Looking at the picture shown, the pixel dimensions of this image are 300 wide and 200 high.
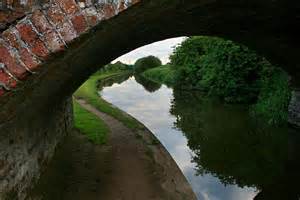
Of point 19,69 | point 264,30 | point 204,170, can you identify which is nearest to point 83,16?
point 19,69

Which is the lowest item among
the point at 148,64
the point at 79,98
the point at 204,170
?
the point at 204,170

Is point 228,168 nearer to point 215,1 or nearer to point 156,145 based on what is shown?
point 156,145

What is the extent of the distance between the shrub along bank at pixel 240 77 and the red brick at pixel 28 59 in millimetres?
12361

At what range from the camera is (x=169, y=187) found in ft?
24.1

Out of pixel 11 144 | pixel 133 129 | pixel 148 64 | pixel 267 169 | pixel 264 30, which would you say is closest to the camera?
pixel 11 144

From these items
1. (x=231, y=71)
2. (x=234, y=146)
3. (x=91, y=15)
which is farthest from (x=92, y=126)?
(x=91, y=15)

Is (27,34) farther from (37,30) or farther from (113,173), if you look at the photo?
(113,173)

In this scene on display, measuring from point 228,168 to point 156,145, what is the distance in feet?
8.21

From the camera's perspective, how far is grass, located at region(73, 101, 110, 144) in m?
11.1

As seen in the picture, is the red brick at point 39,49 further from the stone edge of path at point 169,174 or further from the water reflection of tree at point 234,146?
the water reflection of tree at point 234,146

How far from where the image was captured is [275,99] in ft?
46.2

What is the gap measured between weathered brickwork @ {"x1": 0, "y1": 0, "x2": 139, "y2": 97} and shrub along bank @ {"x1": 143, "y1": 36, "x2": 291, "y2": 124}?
1214 centimetres

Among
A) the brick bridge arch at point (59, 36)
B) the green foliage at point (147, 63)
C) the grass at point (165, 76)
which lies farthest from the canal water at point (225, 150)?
the green foliage at point (147, 63)

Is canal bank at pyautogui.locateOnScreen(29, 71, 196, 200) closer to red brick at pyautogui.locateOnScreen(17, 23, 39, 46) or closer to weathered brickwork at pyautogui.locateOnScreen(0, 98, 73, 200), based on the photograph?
weathered brickwork at pyautogui.locateOnScreen(0, 98, 73, 200)
